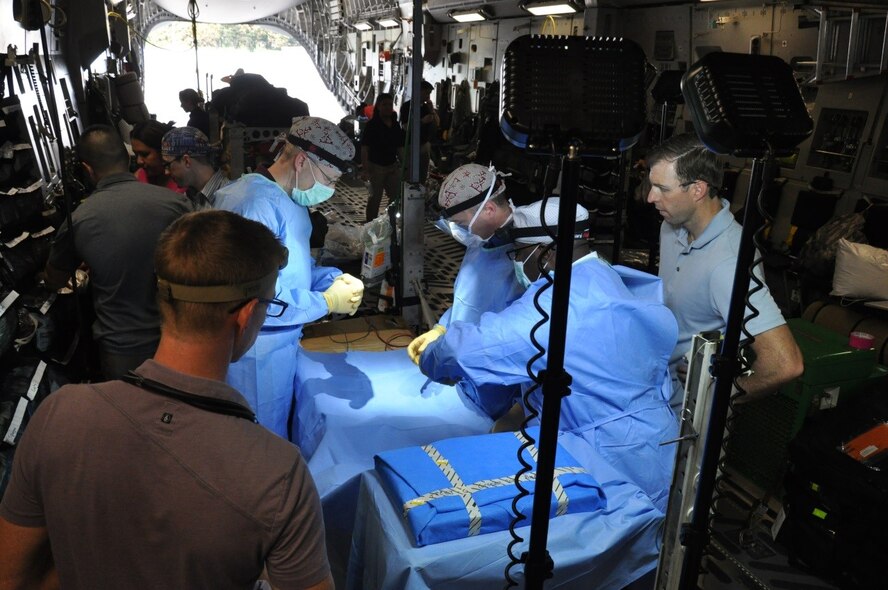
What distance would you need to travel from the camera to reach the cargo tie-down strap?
1.81 metres

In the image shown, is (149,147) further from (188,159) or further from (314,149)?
(314,149)

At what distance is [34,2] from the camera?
2600mm

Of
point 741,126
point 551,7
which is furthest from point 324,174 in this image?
point 551,7

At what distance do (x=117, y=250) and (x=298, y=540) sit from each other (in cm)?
214

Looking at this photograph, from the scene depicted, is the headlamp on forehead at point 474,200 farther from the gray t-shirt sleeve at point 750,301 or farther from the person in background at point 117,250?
the person in background at point 117,250

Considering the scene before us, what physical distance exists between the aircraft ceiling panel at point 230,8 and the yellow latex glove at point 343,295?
60.5ft

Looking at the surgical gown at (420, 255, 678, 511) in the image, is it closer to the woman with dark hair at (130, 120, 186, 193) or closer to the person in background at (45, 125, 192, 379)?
the person in background at (45, 125, 192, 379)

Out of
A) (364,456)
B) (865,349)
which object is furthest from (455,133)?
(364,456)

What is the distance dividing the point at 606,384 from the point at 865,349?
223 centimetres

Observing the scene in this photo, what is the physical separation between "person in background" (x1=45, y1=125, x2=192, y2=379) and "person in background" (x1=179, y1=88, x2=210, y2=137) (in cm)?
530

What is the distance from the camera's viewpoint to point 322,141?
3066 millimetres

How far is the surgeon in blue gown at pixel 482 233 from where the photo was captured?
2.80 m

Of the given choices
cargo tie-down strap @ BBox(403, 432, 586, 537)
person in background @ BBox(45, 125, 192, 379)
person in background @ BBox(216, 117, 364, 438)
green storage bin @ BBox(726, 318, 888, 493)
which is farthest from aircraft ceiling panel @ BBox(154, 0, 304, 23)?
cargo tie-down strap @ BBox(403, 432, 586, 537)

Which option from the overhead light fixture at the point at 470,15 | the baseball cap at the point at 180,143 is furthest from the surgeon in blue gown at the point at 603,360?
the overhead light fixture at the point at 470,15
